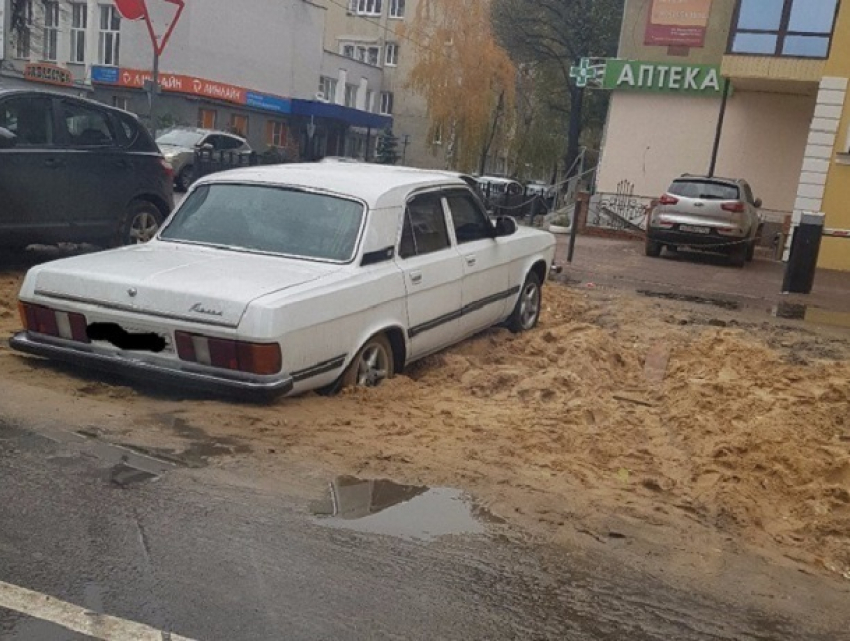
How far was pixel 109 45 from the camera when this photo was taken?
37562 mm

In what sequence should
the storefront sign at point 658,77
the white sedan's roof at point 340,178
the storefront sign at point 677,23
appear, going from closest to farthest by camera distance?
the white sedan's roof at point 340,178
the storefront sign at point 658,77
the storefront sign at point 677,23

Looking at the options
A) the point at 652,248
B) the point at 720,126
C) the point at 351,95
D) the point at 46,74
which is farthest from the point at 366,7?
the point at 652,248

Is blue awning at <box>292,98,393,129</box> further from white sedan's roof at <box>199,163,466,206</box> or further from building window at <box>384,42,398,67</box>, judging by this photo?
white sedan's roof at <box>199,163,466,206</box>

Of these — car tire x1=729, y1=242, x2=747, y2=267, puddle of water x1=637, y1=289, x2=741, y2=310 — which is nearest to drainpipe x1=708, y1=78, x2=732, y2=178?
car tire x1=729, y1=242, x2=747, y2=267

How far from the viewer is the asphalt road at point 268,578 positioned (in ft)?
9.96

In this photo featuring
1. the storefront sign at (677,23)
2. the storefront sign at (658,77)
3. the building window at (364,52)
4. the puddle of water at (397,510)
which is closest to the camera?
the puddle of water at (397,510)

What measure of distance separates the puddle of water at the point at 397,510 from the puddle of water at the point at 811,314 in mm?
8387

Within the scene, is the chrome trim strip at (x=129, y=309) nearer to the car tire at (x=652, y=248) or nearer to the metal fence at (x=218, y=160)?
the car tire at (x=652, y=248)

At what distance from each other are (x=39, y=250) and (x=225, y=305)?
6073mm

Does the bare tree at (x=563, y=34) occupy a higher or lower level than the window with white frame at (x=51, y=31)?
higher

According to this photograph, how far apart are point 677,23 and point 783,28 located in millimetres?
4320

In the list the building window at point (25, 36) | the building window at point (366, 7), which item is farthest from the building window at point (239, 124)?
the building window at point (366, 7)

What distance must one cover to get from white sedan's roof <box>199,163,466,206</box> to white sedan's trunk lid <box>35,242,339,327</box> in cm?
71

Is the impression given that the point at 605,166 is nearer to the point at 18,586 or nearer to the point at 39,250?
the point at 39,250
